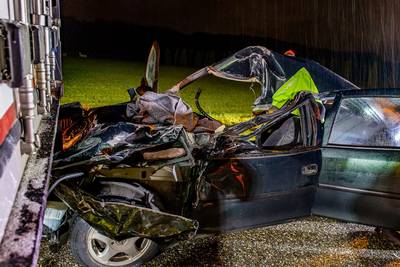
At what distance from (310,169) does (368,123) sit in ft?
2.55

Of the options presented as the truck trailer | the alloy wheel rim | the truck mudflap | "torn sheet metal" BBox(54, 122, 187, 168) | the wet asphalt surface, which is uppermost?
the truck trailer

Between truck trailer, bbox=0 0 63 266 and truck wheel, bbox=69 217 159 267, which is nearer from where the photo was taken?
truck trailer, bbox=0 0 63 266

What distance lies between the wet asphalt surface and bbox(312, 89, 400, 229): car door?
409 mm

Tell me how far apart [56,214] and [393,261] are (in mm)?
2890

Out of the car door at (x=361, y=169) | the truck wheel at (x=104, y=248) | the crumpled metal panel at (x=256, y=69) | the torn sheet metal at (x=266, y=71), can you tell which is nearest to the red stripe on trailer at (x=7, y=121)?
the truck wheel at (x=104, y=248)

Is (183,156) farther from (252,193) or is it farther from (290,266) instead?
(290,266)

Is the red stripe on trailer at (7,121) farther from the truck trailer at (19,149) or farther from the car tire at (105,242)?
the car tire at (105,242)

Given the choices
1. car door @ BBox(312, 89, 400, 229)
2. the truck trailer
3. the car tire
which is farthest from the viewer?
car door @ BBox(312, 89, 400, 229)

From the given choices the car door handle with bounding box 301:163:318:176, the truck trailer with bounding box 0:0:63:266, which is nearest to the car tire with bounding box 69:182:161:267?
the truck trailer with bounding box 0:0:63:266

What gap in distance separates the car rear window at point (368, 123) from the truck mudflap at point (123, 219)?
1.56 metres

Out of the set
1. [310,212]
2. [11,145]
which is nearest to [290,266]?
[310,212]

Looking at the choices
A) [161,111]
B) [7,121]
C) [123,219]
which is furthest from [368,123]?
[7,121]

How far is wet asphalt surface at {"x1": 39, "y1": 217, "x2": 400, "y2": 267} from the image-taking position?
369cm

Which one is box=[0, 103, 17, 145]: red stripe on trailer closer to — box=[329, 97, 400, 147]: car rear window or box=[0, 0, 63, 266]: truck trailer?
box=[0, 0, 63, 266]: truck trailer
